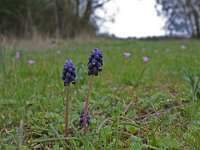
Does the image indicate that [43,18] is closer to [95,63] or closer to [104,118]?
[104,118]

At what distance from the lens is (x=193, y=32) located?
20172 mm

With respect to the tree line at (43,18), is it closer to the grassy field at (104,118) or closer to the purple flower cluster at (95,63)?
the grassy field at (104,118)

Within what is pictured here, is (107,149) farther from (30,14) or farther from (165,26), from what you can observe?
(165,26)

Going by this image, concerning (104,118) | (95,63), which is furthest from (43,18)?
(95,63)

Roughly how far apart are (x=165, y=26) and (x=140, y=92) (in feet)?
91.3

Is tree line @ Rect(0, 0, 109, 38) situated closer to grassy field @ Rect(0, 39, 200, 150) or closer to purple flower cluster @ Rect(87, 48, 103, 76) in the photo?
grassy field @ Rect(0, 39, 200, 150)

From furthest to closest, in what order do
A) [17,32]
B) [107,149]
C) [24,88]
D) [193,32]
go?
[193,32] → [17,32] → [24,88] → [107,149]

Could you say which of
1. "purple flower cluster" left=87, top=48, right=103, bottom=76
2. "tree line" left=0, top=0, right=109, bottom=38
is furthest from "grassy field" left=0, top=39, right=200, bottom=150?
"tree line" left=0, top=0, right=109, bottom=38

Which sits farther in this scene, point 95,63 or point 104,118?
point 104,118

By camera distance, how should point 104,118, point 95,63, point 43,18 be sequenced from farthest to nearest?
point 43,18
point 104,118
point 95,63

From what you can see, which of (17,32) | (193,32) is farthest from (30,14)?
(193,32)

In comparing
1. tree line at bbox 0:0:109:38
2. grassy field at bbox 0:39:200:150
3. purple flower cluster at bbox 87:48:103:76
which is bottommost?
grassy field at bbox 0:39:200:150

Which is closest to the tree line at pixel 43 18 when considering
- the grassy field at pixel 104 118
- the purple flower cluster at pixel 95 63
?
the grassy field at pixel 104 118

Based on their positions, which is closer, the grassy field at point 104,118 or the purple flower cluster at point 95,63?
the purple flower cluster at point 95,63
